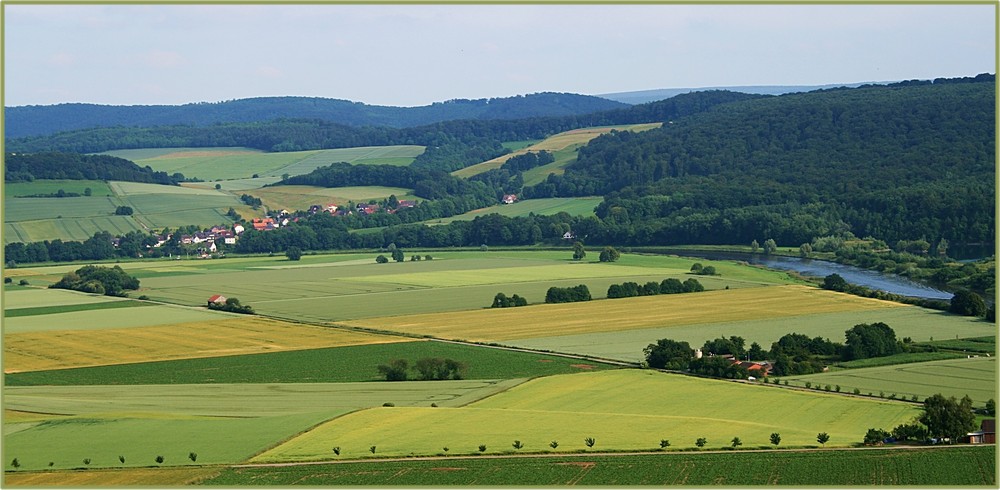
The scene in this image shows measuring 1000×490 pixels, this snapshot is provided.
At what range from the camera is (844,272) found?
3708 inches

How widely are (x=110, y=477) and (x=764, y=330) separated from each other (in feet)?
117

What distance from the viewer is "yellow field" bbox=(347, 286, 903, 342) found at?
68.0 meters

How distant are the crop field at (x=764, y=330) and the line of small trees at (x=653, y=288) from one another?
1191 centimetres

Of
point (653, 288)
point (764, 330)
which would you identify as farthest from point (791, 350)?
point (653, 288)

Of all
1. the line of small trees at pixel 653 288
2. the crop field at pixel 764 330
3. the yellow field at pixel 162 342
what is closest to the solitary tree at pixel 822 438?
the crop field at pixel 764 330

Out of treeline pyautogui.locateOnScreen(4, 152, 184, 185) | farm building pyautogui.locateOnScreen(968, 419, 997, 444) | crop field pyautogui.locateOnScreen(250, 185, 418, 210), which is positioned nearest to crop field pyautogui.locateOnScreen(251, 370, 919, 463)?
farm building pyautogui.locateOnScreen(968, 419, 997, 444)

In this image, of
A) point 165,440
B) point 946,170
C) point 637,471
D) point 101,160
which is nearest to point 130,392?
point 165,440

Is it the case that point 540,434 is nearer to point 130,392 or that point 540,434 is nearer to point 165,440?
point 165,440

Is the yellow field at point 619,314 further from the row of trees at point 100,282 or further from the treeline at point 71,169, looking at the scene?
the treeline at point 71,169

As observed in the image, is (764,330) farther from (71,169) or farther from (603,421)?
(71,169)

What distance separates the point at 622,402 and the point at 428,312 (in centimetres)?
2874

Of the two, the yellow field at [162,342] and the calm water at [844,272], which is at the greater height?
the yellow field at [162,342]

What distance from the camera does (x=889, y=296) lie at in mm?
75688

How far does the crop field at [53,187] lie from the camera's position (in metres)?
140
